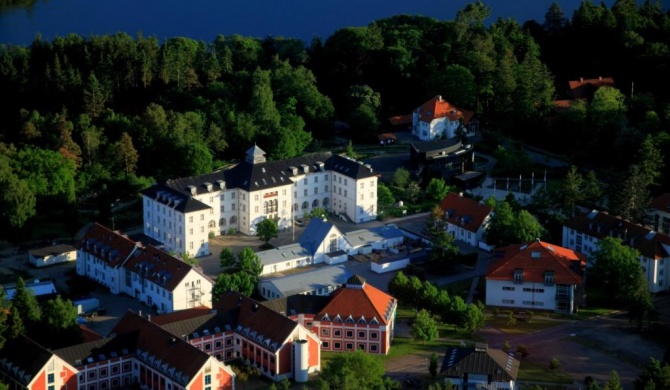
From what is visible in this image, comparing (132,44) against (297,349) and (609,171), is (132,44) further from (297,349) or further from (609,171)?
(297,349)

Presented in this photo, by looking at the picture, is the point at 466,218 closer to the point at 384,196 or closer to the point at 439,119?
the point at 384,196

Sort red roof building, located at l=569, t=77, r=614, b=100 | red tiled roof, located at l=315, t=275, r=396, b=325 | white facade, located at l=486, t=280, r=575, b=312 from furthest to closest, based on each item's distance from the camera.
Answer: red roof building, located at l=569, t=77, r=614, b=100 → white facade, located at l=486, t=280, r=575, b=312 → red tiled roof, located at l=315, t=275, r=396, b=325

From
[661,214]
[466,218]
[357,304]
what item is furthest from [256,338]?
[661,214]

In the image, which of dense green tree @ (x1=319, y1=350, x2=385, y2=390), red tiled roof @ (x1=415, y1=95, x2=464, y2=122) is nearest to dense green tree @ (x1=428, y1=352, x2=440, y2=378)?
dense green tree @ (x1=319, y1=350, x2=385, y2=390)

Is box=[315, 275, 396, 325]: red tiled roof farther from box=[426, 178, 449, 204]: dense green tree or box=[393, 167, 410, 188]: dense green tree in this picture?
box=[393, 167, 410, 188]: dense green tree

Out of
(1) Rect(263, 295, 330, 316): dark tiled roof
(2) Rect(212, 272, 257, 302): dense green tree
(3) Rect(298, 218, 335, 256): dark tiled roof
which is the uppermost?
(3) Rect(298, 218, 335, 256): dark tiled roof

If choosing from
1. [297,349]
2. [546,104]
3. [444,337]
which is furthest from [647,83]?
[297,349]

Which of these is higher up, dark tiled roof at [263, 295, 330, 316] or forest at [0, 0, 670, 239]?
forest at [0, 0, 670, 239]
